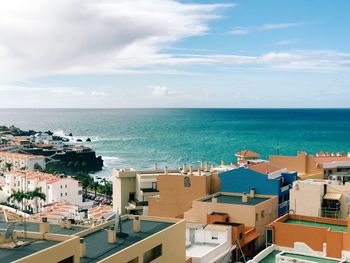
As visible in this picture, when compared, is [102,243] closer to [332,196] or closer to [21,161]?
[332,196]

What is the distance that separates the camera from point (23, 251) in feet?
65.1

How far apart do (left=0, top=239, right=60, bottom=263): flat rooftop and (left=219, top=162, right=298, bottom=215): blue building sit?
23.3m

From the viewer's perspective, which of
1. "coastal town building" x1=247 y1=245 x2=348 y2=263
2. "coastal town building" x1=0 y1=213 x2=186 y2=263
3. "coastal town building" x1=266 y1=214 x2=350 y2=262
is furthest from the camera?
"coastal town building" x1=266 y1=214 x2=350 y2=262

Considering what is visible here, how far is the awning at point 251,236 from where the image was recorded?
3497 cm

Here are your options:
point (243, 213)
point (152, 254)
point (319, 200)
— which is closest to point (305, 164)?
point (319, 200)

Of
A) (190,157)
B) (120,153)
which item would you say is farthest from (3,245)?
(120,153)

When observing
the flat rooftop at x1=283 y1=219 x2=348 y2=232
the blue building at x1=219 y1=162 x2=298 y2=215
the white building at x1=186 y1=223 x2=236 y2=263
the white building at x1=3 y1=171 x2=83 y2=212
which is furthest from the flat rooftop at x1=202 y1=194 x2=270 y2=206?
the white building at x1=3 y1=171 x2=83 y2=212

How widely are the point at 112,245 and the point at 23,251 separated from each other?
451 centimetres

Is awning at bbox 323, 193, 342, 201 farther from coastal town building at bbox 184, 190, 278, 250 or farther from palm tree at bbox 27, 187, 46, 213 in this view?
palm tree at bbox 27, 187, 46, 213

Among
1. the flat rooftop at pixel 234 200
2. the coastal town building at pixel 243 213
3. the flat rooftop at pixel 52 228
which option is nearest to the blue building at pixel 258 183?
the flat rooftop at pixel 234 200

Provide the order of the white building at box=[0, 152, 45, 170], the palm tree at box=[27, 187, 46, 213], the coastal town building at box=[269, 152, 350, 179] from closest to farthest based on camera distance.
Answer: the coastal town building at box=[269, 152, 350, 179] → the palm tree at box=[27, 187, 46, 213] → the white building at box=[0, 152, 45, 170]

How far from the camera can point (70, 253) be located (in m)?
19.5

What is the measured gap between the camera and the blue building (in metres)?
41.2

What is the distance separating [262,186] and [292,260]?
58.7 feet
